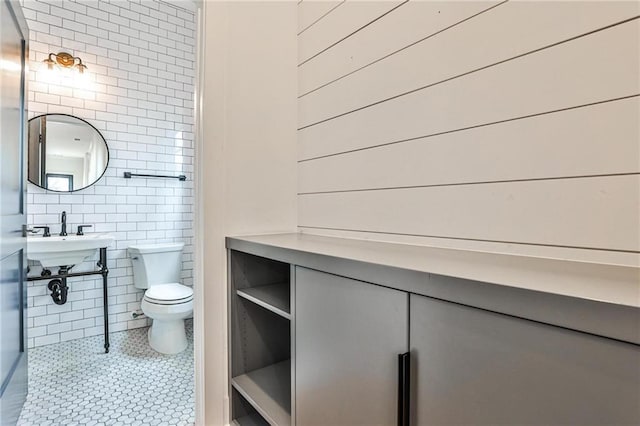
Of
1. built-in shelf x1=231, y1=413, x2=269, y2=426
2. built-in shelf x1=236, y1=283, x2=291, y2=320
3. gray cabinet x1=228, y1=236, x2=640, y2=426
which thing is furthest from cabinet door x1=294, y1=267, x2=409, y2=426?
built-in shelf x1=231, y1=413, x2=269, y2=426

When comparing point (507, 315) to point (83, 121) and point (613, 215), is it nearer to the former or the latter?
point (613, 215)

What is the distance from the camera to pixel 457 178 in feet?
3.33

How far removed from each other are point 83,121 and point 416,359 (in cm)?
300

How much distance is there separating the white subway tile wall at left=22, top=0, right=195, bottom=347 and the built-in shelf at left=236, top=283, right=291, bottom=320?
1.85 m

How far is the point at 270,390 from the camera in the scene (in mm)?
1336

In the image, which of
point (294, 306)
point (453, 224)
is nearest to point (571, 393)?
point (453, 224)

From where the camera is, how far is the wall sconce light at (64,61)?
2414mm

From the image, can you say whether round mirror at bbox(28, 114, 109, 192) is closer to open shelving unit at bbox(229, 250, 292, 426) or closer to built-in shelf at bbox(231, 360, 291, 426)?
open shelving unit at bbox(229, 250, 292, 426)

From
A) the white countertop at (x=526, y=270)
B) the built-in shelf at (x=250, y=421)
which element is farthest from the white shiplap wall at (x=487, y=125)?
the built-in shelf at (x=250, y=421)

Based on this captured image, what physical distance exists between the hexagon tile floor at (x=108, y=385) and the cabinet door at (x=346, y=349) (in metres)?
1.05

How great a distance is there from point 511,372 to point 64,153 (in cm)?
314

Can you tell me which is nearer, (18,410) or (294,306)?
(294,306)

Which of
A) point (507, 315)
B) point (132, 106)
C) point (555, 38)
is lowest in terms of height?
point (507, 315)

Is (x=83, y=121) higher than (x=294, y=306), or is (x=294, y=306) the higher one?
(x=83, y=121)
